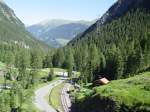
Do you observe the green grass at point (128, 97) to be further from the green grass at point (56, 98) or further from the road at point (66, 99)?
the green grass at point (56, 98)

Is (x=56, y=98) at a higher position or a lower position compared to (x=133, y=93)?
lower

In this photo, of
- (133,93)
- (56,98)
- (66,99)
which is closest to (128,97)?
(133,93)

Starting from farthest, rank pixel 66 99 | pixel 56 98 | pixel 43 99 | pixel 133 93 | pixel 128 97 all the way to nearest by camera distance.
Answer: pixel 56 98, pixel 43 99, pixel 66 99, pixel 133 93, pixel 128 97

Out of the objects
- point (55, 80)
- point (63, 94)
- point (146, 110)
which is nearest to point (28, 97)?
point (63, 94)

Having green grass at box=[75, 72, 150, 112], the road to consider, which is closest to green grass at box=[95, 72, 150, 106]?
green grass at box=[75, 72, 150, 112]

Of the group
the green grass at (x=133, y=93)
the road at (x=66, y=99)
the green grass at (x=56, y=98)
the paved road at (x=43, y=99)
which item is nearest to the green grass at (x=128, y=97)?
the green grass at (x=133, y=93)

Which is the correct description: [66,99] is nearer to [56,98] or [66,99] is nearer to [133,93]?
[56,98]

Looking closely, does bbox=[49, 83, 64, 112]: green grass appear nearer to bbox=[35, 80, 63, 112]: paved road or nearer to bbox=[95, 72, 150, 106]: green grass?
bbox=[35, 80, 63, 112]: paved road

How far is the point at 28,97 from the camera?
10681 centimetres

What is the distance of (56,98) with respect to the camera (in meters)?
134

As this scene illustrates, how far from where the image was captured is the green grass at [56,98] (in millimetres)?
117137

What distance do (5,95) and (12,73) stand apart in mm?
87669

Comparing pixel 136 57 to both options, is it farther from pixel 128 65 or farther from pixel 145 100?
pixel 145 100

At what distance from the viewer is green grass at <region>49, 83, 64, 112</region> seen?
11714 centimetres
